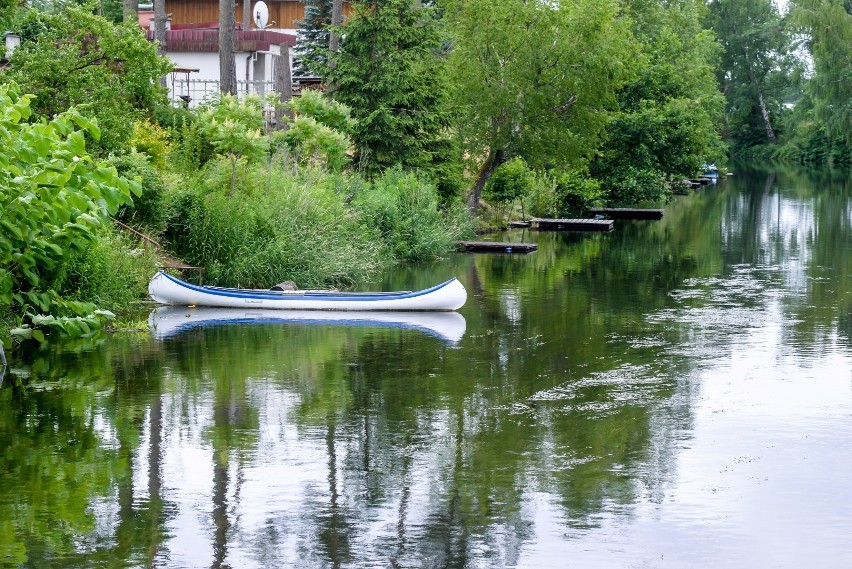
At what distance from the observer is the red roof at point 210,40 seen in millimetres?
55844

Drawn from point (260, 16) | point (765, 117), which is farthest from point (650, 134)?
point (765, 117)

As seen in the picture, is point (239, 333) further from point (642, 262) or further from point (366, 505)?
point (642, 262)

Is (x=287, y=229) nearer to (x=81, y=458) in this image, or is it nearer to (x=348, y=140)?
(x=348, y=140)

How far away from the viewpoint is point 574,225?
47.0 meters

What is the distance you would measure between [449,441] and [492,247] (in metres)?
22.8

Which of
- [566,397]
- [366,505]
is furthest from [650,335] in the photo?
[366,505]

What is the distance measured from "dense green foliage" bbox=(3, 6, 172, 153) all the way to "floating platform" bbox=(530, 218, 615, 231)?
22271 millimetres

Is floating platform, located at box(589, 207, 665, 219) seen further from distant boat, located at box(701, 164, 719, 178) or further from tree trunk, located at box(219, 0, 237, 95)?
distant boat, located at box(701, 164, 719, 178)

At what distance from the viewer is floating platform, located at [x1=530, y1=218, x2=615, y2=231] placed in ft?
154

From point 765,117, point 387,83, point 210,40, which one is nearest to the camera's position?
point 387,83

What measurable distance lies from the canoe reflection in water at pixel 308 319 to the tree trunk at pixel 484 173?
62.2ft

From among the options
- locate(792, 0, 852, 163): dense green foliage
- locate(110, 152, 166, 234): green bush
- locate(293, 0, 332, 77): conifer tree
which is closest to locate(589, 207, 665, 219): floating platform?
locate(293, 0, 332, 77): conifer tree

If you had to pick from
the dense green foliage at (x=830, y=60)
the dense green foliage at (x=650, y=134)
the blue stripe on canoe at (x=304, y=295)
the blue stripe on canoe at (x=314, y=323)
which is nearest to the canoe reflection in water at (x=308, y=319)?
the blue stripe on canoe at (x=314, y=323)

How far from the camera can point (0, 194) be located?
16828mm
